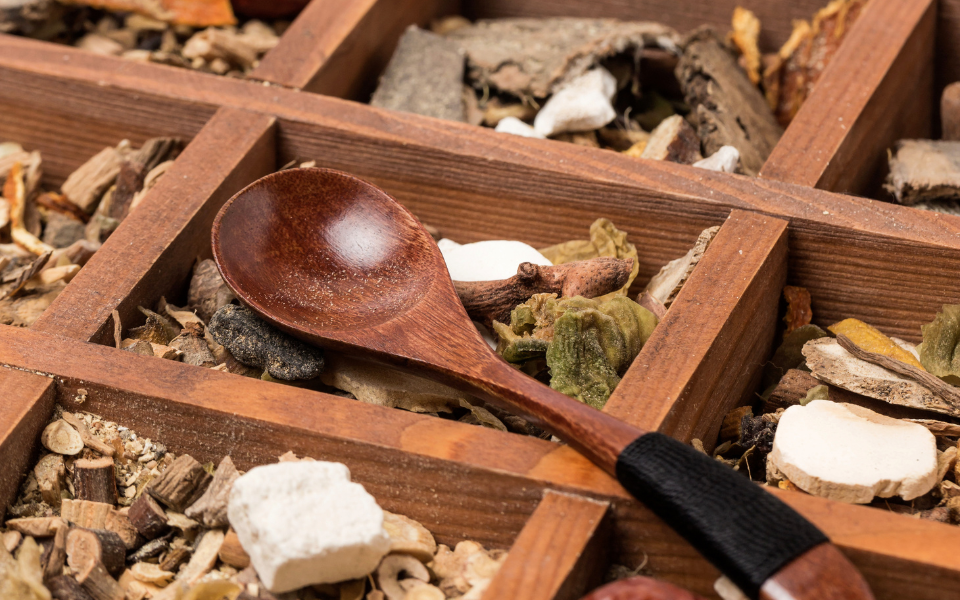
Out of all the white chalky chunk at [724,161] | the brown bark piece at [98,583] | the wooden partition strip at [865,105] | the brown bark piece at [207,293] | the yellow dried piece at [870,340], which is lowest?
the brown bark piece at [98,583]

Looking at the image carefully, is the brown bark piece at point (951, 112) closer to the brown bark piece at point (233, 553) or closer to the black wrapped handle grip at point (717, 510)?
the black wrapped handle grip at point (717, 510)

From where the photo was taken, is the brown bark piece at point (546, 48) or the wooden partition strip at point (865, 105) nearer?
the wooden partition strip at point (865, 105)

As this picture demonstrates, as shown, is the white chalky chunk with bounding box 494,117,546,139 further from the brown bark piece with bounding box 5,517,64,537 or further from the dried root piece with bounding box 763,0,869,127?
the brown bark piece with bounding box 5,517,64,537

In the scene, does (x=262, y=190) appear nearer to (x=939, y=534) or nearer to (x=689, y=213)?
(x=689, y=213)

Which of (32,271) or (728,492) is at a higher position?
(728,492)

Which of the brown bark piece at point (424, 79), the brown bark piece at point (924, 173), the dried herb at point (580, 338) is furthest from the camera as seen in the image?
the brown bark piece at point (424, 79)

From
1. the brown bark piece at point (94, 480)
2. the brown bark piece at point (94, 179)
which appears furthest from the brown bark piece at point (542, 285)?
the brown bark piece at point (94, 179)

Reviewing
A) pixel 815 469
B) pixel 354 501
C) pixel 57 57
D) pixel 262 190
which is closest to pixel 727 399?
pixel 815 469
